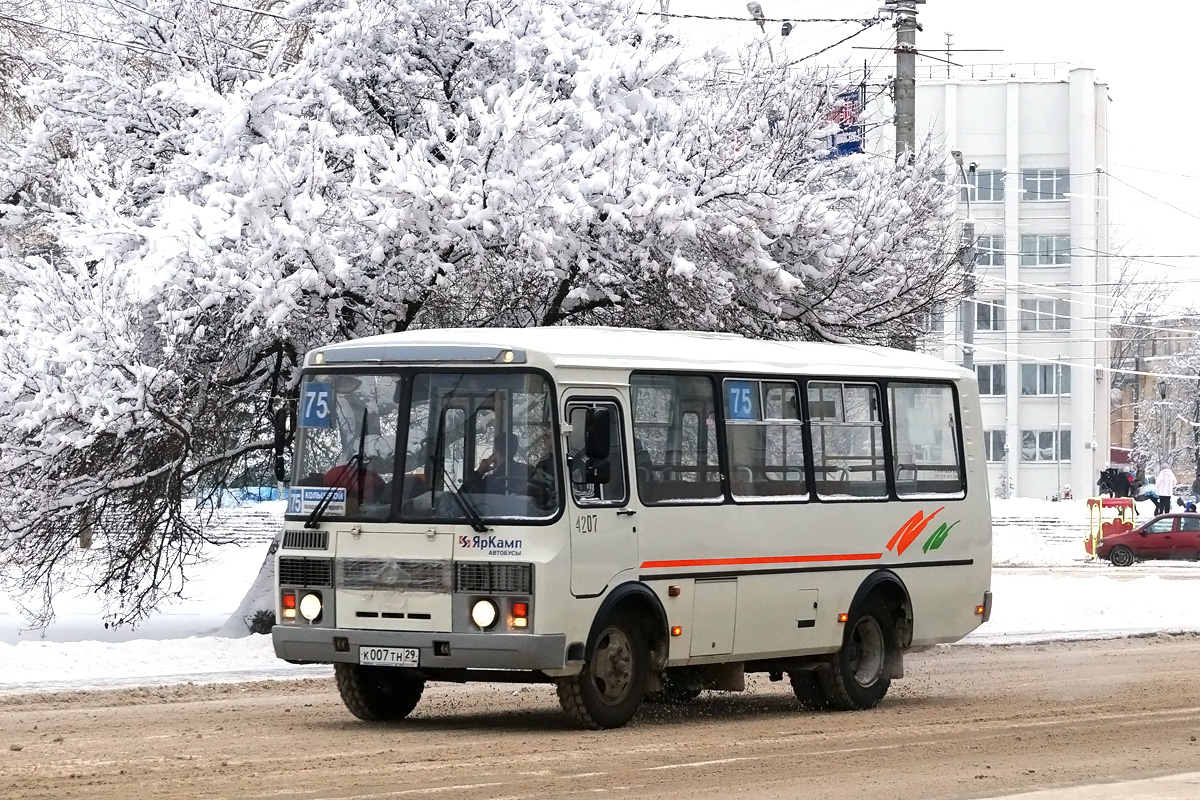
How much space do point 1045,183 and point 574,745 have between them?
83531 mm

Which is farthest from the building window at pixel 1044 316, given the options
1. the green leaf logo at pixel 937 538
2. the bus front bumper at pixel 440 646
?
the bus front bumper at pixel 440 646

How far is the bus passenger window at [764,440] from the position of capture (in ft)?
49.0

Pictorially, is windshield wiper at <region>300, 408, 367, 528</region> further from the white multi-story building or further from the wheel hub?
the white multi-story building

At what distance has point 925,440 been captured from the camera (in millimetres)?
17000

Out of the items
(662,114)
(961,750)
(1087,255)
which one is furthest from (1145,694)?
(1087,255)

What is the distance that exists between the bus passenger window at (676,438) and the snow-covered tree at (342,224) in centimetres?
605

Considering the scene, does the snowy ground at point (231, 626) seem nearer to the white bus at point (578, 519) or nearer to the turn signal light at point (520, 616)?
the white bus at point (578, 519)

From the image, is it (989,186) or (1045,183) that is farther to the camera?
(989,186)

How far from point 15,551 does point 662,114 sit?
842 centimetres

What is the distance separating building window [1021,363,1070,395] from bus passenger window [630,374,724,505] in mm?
82204

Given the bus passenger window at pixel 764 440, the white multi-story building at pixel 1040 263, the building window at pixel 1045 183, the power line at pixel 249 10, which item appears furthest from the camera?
the building window at pixel 1045 183

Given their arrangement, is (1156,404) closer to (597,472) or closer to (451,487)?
(597,472)

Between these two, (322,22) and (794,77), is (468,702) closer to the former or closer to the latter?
(322,22)

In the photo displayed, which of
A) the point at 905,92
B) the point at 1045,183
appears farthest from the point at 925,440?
the point at 1045,183
